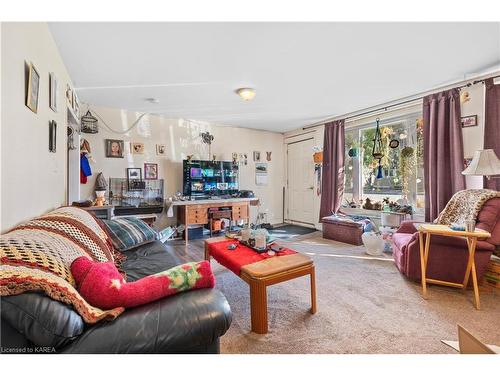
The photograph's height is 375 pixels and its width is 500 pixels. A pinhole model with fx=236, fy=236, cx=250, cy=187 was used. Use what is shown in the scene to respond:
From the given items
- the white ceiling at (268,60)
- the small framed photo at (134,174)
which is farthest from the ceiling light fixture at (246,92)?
the small framed photo at (134,174)

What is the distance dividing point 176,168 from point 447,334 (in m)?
4.20

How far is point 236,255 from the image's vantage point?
2021 mm

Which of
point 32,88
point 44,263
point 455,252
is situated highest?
point 32,88

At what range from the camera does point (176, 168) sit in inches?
177

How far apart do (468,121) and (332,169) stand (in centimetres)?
207

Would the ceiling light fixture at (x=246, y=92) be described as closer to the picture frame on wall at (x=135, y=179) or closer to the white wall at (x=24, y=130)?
the white wall at (x=24, y=130)

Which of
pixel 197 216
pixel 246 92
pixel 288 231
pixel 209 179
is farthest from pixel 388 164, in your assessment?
pixel 197 216

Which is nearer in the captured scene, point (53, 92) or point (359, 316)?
point (359, 316)

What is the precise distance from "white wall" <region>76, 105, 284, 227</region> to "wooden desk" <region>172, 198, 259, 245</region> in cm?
51

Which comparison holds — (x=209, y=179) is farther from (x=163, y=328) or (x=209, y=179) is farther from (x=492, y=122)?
(x=492, y=122)

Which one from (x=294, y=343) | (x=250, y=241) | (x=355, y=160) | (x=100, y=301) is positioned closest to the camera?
(x=100, y=301)

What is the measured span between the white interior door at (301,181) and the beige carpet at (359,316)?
107 inches

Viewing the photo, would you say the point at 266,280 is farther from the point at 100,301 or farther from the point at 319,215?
the point at 319,215
